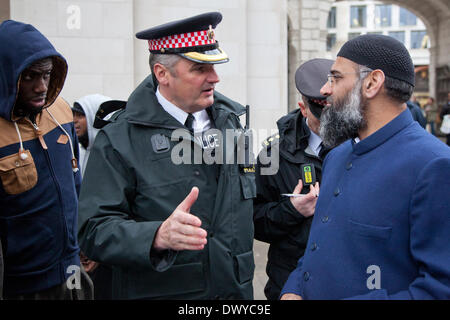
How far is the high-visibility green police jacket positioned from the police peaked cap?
29 centimetres

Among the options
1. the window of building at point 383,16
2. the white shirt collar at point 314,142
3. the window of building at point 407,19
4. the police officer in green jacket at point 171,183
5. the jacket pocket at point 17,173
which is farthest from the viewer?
the window of building at point 383,16

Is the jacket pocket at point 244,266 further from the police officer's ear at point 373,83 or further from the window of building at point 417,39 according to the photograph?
the window of building at point 417,39

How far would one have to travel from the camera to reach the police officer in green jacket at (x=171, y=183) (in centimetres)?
195

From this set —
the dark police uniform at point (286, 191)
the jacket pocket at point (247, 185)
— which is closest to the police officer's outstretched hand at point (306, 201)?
the dark police uniform at point (286, 191)

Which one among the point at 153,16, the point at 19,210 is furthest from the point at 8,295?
the point at 153,16

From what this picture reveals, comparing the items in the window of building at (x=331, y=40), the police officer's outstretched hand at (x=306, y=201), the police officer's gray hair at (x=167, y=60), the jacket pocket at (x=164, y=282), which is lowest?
the jacket pocket at (x=164, y=282)

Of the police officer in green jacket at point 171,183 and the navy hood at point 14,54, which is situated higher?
the navy hood at point 14,54

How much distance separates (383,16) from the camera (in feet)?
185

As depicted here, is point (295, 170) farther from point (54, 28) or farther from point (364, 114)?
point (54, 28)

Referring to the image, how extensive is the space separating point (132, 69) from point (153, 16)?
787mm

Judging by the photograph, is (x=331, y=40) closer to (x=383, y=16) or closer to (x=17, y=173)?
(x=383, y=16)

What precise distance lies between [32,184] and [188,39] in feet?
4.04

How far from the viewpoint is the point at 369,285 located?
1703 mm

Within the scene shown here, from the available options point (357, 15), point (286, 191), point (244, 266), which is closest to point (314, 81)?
point (286, 191)
